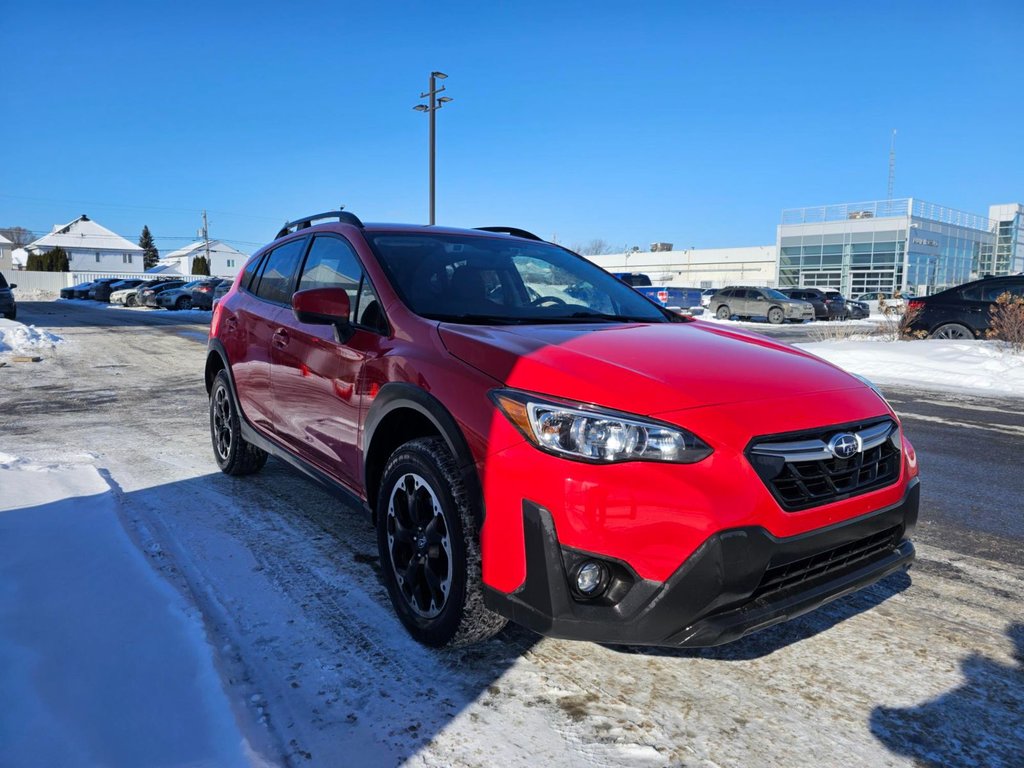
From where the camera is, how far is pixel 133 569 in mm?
3271

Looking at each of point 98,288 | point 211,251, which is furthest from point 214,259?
point 98,288

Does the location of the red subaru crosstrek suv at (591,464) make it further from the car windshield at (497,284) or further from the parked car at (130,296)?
the parked car at (130,296)

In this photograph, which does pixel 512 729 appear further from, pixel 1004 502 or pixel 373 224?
pixel 1004 502

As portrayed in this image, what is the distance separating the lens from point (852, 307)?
36094 mm

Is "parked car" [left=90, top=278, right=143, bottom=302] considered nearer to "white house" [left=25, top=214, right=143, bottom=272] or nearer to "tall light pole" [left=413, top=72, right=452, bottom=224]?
"tall light pole" [left=413, top=72, right=452, bottom=224]

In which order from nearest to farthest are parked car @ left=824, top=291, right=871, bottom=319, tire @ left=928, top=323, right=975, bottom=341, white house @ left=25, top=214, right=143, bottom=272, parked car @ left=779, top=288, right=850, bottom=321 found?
tire @ left=928, top=323, right=975, bottom=341 → parked car @ left=779, top=288, right=850, bottom=321 → parked car @ left=824, top=291, right=871, bottom=319 → white house @ left=25, top=214, right=143, bottom=272

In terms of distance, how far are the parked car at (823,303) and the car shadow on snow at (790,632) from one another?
96.8 ft

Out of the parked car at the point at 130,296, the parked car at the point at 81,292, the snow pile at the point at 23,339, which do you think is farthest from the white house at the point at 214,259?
the snow pile at the point at 23,339

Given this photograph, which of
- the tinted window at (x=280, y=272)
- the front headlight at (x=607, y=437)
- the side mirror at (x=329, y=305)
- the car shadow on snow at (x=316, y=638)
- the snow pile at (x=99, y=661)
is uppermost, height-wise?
the tinted window at (x=280, y=272)

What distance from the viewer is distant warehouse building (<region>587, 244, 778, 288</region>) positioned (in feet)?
222

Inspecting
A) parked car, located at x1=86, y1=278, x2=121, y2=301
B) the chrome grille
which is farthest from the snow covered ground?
parked car, located at x1=86, y1=278, x2=121, y2=301

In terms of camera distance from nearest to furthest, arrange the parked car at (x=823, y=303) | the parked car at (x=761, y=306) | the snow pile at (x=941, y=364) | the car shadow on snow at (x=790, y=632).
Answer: the car shadow on snow at (x=790, y=632) → the snow pile at (x=941, y=364) → the parked car at (x=761, y=306) → the parked car at (x=823, y=303)

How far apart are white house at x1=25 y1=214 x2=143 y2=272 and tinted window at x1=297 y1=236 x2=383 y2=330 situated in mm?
95551

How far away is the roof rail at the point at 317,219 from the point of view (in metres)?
3.92
